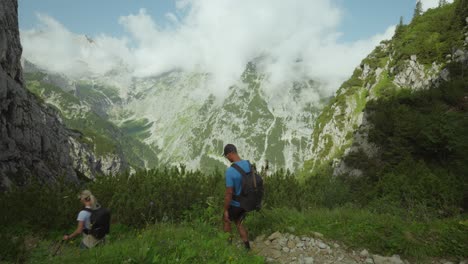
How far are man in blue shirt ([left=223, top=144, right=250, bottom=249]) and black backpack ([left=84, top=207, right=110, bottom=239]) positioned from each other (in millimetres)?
2763

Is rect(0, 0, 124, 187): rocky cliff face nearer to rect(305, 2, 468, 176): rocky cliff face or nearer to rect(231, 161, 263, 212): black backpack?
rect(305, 2, 468, 176): rocky cliff face

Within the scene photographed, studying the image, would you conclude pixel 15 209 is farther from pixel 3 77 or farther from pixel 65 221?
pixel 3 77

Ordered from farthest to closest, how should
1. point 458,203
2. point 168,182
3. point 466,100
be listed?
point 466,100 < point 458,203 < point 168,182

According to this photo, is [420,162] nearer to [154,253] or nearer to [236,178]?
[236,178]

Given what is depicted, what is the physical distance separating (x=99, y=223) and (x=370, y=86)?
61.0 metres

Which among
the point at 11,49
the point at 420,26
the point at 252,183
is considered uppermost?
the point at 420,26

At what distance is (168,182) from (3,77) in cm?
4669

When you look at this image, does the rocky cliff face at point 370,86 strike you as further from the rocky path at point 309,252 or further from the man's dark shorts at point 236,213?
the man's dark shorts at point 236,213

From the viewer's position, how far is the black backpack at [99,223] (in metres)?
7.09

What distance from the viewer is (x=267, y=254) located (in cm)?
729

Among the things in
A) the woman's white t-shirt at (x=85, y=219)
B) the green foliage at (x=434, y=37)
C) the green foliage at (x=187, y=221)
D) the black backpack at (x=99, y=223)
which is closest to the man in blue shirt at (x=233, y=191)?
the green foliage at (x=187, y=221)

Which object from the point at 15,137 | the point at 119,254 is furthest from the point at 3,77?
the point at 119,254

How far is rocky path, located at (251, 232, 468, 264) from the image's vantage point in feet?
23.1

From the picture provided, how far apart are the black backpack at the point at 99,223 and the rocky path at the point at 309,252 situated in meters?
3.45
